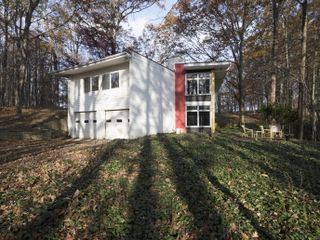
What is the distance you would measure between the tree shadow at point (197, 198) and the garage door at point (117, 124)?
7.37 m

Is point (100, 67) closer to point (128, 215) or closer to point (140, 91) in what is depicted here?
point (140, 91)

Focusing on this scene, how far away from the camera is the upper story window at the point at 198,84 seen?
1825 cm

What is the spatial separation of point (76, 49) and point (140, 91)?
18.3m

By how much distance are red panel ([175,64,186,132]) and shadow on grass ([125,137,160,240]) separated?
38.3ft

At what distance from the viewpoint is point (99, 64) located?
15.2m

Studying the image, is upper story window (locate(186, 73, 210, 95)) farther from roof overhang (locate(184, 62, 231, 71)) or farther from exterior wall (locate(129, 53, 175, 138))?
exterior wall (locate(129, 53, 175, 138))

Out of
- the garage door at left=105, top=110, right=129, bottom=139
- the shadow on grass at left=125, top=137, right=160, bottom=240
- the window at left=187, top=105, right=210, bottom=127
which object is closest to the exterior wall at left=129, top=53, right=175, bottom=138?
the garage door at left=105, top=110, right=129, bottom=139

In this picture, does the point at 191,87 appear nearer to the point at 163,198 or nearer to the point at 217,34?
the point at 217,34

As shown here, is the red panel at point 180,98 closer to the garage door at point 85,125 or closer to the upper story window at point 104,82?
the upper story window at point 104,82

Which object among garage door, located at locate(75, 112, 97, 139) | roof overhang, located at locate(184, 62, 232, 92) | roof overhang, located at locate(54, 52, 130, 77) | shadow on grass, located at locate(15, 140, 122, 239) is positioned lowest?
shadow on grass, located at locate(15, 140, 122, 239)

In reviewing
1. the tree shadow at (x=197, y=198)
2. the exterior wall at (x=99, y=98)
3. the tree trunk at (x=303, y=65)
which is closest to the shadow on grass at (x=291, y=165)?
the tree shadow at (x=197, y=198)

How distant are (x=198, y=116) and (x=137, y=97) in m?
5.69

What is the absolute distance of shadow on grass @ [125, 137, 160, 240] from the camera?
152 inches

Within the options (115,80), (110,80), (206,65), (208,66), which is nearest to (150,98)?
(115,80)
